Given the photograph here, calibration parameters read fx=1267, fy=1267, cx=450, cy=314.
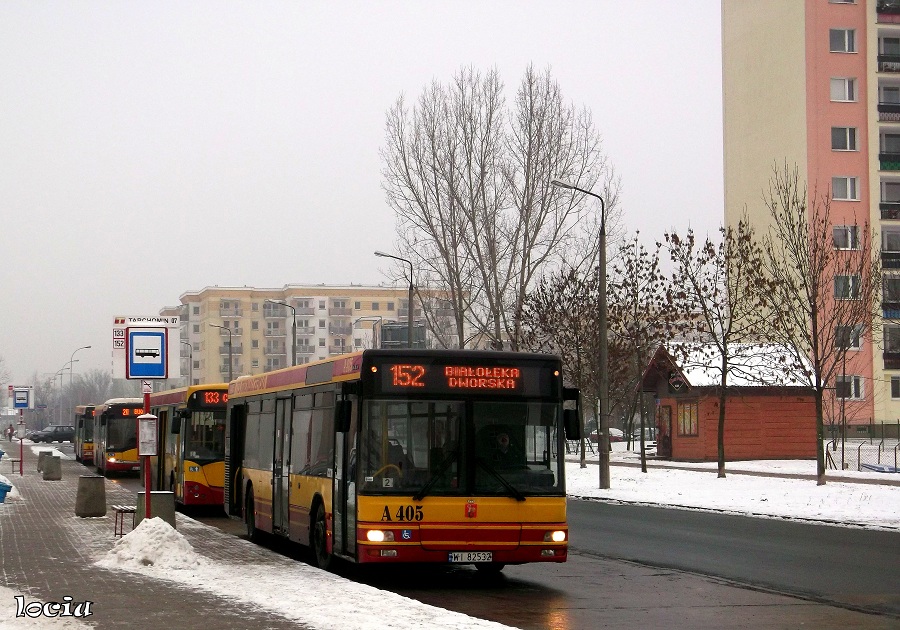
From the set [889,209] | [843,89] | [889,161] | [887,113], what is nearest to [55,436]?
[843,89]

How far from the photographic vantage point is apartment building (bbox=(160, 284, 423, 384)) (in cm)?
16650

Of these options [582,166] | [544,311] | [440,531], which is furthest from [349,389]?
[582,166]

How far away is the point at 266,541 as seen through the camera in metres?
20.6

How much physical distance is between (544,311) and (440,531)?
1296 inches

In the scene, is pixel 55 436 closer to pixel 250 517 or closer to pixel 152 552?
pixel 250 517

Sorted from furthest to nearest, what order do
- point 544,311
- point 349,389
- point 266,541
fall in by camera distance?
point 544,311 → point 266,541 → point 349,389

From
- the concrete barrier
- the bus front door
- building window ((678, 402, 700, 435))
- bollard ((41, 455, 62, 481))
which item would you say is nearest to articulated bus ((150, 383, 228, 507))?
the bus front door

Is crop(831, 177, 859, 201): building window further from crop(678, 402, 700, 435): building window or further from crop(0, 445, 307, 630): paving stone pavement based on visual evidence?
crop(0, 445, 307, 630): paving stone pavement

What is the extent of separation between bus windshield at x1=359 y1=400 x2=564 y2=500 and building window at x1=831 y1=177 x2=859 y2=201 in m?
58.3

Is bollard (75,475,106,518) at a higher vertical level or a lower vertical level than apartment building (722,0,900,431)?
lower

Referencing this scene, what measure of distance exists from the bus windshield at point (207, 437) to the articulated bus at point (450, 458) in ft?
42.8

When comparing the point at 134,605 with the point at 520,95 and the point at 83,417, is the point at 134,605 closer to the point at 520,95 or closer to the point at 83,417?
the point at 520,95

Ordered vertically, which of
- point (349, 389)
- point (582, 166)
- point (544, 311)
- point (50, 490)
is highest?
point (582, 166)

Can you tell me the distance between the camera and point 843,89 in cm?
6950
